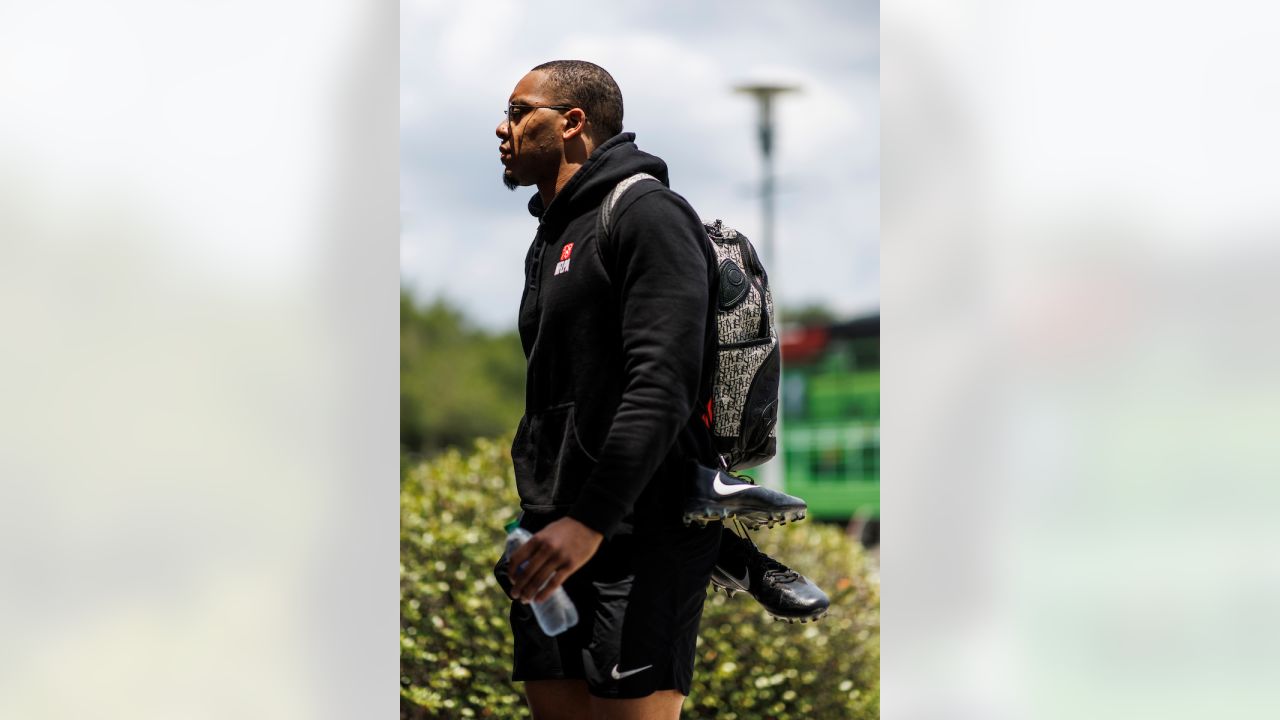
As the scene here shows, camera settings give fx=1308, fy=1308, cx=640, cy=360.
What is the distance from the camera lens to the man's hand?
230 centimetres

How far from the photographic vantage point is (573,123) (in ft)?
8.70

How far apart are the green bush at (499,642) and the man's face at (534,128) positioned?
2.83 meters

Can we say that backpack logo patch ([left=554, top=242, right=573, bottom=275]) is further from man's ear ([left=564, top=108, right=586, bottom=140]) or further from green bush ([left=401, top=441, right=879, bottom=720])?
green bush ([left=401, top=441, right=879, bottom=720])

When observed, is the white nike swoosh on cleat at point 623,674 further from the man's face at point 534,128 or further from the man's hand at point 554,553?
the man's face at point 534,128

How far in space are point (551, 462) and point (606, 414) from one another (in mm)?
158

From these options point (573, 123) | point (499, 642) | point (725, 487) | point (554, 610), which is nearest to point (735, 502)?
point (725, 487)

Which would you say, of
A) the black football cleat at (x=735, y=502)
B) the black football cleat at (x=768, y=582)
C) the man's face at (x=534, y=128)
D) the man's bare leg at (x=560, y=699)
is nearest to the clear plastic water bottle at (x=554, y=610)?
the man's bare leg at (x=560, y=699)

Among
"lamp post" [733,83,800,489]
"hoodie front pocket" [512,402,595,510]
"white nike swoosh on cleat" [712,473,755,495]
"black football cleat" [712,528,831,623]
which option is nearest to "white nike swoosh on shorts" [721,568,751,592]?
"black football cleat" [712,528,831,623]

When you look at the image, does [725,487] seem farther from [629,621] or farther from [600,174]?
[600,174]
